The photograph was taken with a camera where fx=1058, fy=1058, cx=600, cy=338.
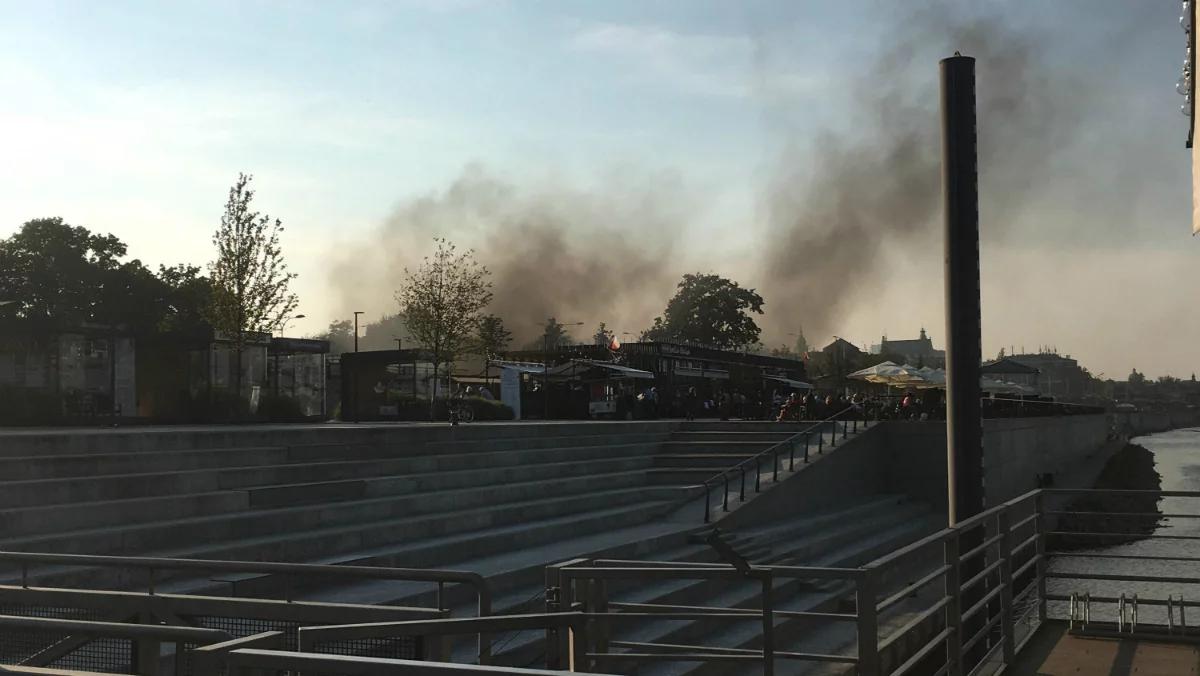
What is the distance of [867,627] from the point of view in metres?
4.76

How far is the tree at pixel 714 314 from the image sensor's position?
319ft

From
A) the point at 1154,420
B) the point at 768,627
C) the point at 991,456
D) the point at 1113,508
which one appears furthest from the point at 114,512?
the point at 1154,420

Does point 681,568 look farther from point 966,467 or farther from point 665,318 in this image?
point 665,318

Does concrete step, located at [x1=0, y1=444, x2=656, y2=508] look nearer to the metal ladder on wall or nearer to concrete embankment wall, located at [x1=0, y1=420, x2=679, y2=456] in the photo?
concrete embankment wall, located at [x1=0, y1=420, x2=679, y2=456]

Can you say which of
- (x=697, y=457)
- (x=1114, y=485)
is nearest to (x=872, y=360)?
(x=1114, y=485)

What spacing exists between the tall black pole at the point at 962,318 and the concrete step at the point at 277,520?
21.9 ft

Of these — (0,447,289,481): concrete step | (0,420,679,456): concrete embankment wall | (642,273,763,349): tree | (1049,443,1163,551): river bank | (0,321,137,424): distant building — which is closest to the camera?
(0,447,289,481): concrete step

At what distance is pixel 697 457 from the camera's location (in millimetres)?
23500

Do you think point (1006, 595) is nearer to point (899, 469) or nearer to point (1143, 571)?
point (1143, 571)

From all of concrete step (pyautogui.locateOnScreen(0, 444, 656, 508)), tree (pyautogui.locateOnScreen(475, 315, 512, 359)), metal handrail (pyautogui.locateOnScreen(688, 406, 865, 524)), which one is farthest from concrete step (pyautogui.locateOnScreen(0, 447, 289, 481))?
tree (pyautogui.locateOnScreen(475, 315, 512, 359))

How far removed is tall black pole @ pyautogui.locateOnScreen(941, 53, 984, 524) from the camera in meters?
9.73

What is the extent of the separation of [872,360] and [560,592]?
113704 mm

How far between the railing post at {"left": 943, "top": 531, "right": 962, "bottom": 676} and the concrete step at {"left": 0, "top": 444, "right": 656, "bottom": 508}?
8.66m

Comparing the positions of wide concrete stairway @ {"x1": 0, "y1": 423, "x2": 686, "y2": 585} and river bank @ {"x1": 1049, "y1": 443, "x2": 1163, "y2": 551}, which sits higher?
wide concrete stairway @ {"x1": 0, "y1": 423, "x2": 686, "y2": 585}
